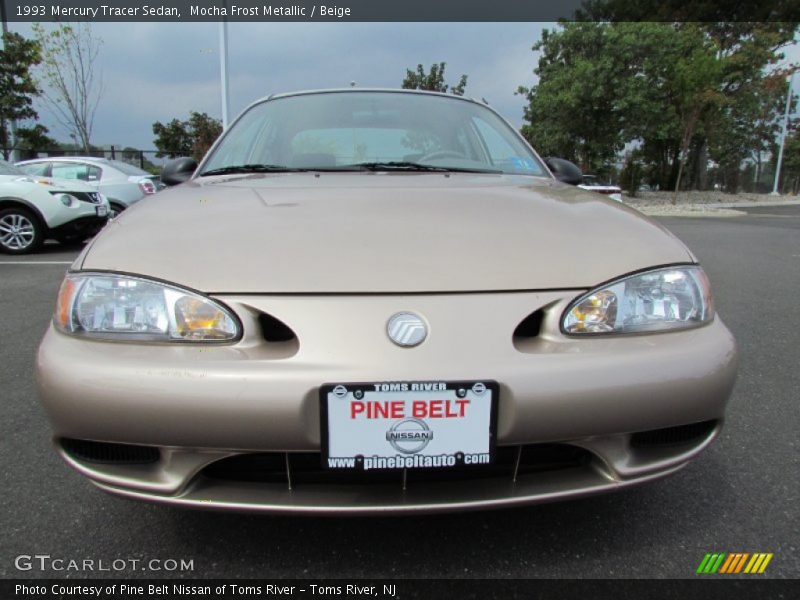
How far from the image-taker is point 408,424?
1.11 metres

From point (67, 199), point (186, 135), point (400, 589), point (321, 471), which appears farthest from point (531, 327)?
point (186, 135)

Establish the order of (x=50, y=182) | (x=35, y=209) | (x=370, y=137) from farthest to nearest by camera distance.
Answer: (x=50, y=182), (x=35, y=209), (x=370, y=137)

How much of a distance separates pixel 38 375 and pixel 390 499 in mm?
839

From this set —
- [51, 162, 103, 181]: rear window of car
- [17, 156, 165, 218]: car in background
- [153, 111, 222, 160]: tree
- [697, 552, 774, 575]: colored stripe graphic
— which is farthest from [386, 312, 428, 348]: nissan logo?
[153, 111, 222, 160]: tree

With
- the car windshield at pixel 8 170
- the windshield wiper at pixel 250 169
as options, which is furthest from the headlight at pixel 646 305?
the car windshield at pixel 8 170

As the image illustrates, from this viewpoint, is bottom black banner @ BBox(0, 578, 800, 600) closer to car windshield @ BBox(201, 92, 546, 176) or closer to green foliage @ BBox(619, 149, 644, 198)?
car windshield @ BBox(201, 92, 546, 176)

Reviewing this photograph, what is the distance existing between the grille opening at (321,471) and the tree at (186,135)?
939 inches

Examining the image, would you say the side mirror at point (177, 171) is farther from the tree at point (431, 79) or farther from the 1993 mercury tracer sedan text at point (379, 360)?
the tree at point (431, 79)

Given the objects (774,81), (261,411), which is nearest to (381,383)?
(261,411)

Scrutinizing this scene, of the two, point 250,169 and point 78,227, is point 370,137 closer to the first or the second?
point 250,169

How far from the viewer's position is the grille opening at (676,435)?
130 cm

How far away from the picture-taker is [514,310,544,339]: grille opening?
1.23 metres

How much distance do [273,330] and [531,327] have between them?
1.93 ft

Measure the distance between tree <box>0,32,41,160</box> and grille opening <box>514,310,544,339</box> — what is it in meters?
18.9
